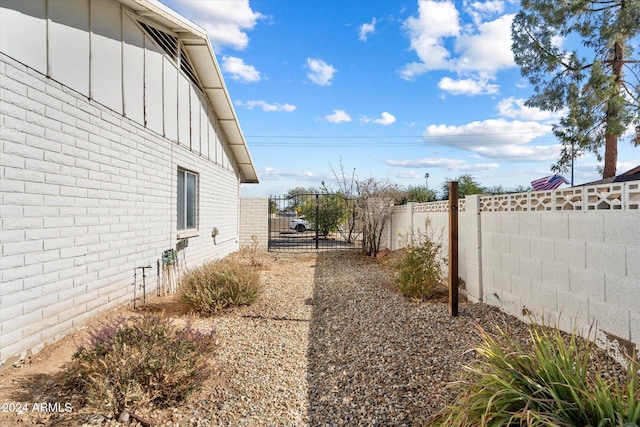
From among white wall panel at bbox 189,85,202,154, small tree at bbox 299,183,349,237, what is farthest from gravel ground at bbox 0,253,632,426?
small tree at bbox 299,183,349,237

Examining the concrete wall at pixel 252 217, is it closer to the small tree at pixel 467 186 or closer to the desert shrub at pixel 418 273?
the desert shrub at pixel 418 273

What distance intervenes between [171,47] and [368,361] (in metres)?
6.94

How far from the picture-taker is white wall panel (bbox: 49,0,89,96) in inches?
153

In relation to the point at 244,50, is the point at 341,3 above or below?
above

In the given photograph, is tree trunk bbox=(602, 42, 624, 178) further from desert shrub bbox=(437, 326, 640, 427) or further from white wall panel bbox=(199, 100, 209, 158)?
white wall panel bbox=(199, 100, 209, 158)

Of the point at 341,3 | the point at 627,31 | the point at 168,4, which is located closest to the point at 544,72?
the point at 627,31

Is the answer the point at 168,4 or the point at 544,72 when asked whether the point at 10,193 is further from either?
the point at 544,72

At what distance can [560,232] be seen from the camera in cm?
384

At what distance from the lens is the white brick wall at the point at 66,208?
10.8 feet

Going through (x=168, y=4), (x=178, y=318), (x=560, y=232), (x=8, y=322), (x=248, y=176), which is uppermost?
(x=168, y=4)

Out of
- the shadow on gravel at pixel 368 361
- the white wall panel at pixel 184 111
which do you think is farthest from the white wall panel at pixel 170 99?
the shadow on gravel at pixel 368 361

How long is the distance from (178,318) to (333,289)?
297 centimetres

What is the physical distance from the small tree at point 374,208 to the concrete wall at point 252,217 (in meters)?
4.23

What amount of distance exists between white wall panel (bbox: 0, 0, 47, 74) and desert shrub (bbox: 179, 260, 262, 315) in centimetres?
334
